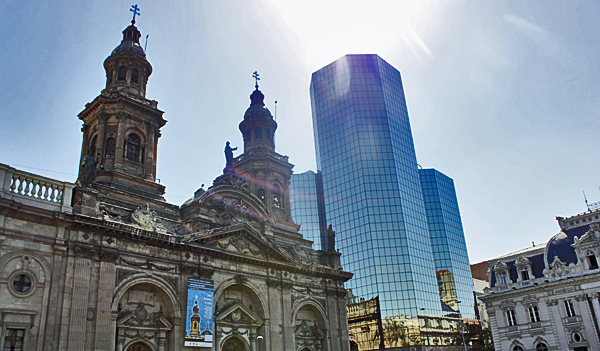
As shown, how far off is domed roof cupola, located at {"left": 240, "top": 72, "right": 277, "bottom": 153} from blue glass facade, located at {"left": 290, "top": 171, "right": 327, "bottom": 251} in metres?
44.4

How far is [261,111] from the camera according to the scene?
56250 millimetres

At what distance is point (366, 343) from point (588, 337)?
32.8 metres

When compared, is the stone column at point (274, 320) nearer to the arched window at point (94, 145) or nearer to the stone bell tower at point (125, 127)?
the stone bell tower at point (125, 127)

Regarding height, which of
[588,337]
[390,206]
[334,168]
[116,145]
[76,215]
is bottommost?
[588,337]

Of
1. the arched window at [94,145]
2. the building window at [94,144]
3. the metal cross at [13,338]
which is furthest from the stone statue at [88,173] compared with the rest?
the metal cross at [13,338]

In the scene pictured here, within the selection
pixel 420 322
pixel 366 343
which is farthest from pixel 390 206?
pixel 366 343

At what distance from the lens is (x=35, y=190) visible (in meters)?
26.7

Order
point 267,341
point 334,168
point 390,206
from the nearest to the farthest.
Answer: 1. point 267,341
2. point 390,206
3. point 334,168

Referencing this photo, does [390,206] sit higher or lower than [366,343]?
higher

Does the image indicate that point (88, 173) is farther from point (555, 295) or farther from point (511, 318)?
point (555, 295)

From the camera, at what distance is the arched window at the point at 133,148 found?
137 feet

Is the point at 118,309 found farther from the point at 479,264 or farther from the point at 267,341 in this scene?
the point at 479,264

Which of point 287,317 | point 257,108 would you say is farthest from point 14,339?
point 257,108

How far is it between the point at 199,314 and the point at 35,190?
13.0m
